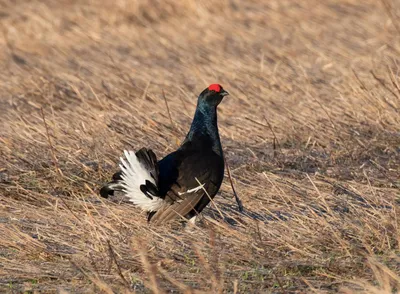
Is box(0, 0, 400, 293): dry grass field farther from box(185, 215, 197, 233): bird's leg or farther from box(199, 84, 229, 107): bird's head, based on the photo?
box(199, 84, 229, 107): bird's head

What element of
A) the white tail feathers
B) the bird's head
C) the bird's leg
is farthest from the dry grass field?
the bird's head

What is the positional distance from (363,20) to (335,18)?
1.47 feet

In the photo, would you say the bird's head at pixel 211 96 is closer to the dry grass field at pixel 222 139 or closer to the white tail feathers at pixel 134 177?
the dry grass field at pixel 222 139

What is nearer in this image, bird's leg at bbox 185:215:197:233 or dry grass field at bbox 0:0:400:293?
dry grass field at bbox 0:0:400:293

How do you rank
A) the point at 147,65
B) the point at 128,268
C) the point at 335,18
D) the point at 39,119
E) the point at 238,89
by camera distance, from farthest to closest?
the point at 335,18
the point at 147,65
the point at 238,89
the point at 39,119
the point at 128,268

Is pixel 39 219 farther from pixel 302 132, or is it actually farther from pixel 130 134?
pixel 302 132

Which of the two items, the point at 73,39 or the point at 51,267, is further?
the point at 73,39

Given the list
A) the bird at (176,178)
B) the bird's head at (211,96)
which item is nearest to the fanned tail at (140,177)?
the bird at (176,178)

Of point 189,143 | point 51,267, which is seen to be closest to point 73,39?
point 189,143

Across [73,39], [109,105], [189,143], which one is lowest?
[73,39]

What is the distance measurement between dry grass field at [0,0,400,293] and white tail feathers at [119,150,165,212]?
154 mm

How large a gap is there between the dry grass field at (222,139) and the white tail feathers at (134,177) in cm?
15

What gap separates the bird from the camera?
14.8 feet

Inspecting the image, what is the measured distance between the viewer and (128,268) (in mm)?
3965
